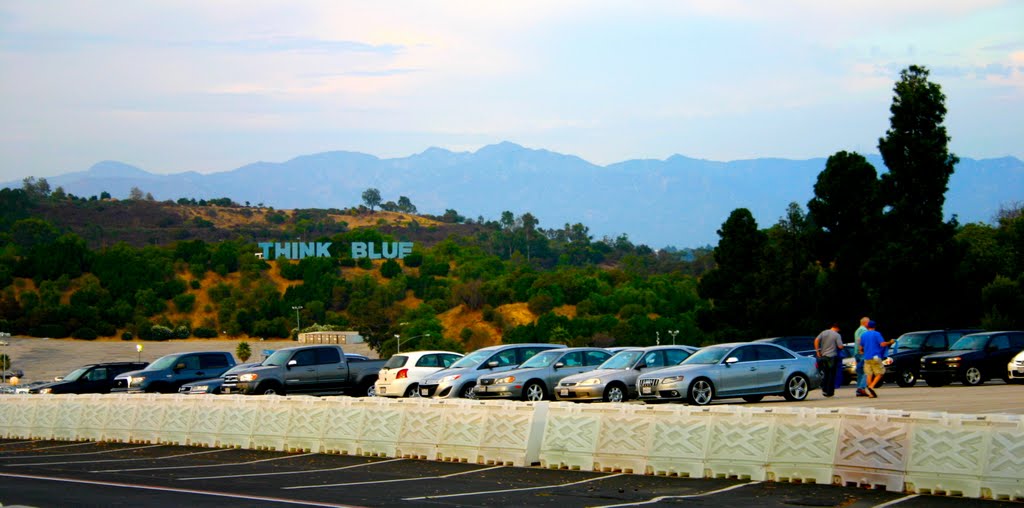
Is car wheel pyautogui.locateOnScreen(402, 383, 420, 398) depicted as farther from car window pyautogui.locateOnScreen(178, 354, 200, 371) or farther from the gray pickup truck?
car window pyautogui.locateOnScreen(178, 354, 200, 371)

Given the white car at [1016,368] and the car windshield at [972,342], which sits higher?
the car windshield at [972,342]

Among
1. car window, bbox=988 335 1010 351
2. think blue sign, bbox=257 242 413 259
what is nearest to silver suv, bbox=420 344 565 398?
car window, bbox=988 335 1010 351

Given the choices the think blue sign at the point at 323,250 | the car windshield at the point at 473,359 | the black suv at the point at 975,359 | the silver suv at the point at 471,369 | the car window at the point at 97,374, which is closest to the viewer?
the silver suv at the point at 471,369

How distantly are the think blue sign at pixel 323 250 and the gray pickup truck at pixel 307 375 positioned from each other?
5438 inches

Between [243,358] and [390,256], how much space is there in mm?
68025

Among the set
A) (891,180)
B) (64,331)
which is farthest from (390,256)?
(891,180)

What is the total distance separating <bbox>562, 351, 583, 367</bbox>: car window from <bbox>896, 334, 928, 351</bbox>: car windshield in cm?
1010

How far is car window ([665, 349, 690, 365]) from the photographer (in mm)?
26594

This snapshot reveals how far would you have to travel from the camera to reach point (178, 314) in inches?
5684

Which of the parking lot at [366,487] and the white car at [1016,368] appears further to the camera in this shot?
the white car at [1016,368]

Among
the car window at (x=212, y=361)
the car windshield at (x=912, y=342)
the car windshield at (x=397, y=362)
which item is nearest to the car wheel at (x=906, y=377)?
the car windshield at (x=912, y=342)

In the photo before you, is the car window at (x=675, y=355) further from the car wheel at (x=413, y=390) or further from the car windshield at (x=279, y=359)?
the car windshield at (x=279, y=359)

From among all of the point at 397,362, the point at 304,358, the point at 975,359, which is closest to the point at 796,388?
the point at 975,359

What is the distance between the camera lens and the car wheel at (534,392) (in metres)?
26.7
